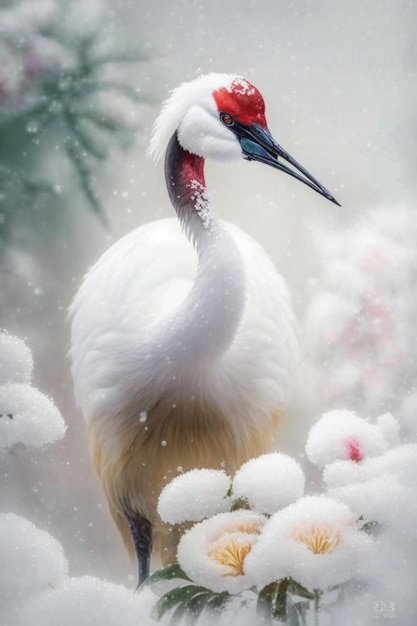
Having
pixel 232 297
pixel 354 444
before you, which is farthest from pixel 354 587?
pixel 232 297

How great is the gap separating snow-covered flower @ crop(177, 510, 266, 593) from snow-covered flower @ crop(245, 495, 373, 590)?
0.02 meters

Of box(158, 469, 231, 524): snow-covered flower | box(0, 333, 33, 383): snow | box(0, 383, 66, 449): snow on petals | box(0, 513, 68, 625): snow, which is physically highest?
box(0, 333, 33, 383): snow

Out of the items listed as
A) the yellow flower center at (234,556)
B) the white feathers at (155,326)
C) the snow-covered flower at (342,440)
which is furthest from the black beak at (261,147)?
the yellow flower center at (234,556)

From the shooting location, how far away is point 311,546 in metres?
1.52

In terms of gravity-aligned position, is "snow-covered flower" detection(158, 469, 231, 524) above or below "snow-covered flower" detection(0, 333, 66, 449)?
below

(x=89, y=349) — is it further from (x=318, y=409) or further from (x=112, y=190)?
(x=318, y=409)

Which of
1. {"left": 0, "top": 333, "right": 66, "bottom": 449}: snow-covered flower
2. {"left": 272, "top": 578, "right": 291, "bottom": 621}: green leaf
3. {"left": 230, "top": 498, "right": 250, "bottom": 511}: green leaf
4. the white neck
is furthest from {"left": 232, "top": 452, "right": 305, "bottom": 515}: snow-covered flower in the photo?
{"left": 0, "top": 333, "right": 66, "bottom": 449}: snow-covered flower

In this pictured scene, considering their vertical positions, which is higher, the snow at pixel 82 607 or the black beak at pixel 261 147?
the black beak at pixel 261 147

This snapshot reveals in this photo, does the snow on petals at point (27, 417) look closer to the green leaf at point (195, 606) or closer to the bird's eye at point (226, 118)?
the green leaf at point (195, 606)

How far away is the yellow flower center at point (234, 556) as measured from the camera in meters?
1.51

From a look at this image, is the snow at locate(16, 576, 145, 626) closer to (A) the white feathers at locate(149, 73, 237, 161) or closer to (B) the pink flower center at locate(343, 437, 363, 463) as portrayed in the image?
(B) the pink flower center at locate(343, 437, 363, 463)

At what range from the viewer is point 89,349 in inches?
61.8

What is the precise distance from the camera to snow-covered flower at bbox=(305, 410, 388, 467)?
1.61 metres

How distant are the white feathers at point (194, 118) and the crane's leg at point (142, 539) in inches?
27.1
